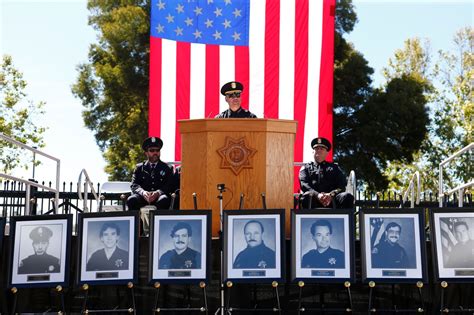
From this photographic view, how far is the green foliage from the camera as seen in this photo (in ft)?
82.7

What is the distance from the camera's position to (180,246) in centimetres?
684

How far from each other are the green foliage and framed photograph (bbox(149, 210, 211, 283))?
17943 millimetres

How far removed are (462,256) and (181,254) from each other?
237 centimetres

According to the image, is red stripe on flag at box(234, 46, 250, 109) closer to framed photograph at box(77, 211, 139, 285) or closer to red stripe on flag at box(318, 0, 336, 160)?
red stripe on flag at box(318, 0, 336, 160)

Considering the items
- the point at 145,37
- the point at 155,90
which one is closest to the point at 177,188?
the point at 155,90

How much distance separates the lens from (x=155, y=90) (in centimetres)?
1428

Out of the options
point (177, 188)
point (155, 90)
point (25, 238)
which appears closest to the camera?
point (25, 238)

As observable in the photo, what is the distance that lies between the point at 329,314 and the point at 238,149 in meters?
1.84

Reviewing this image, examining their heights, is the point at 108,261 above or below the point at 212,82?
below

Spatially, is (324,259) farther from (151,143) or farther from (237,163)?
(151,143)

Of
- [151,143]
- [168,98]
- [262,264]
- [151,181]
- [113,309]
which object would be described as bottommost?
[113,309]

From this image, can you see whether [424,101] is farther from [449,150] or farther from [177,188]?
[177,188]

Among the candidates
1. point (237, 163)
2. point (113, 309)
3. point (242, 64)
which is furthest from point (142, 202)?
point (242, 64)

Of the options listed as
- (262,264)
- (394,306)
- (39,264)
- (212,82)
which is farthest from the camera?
(212,82)
